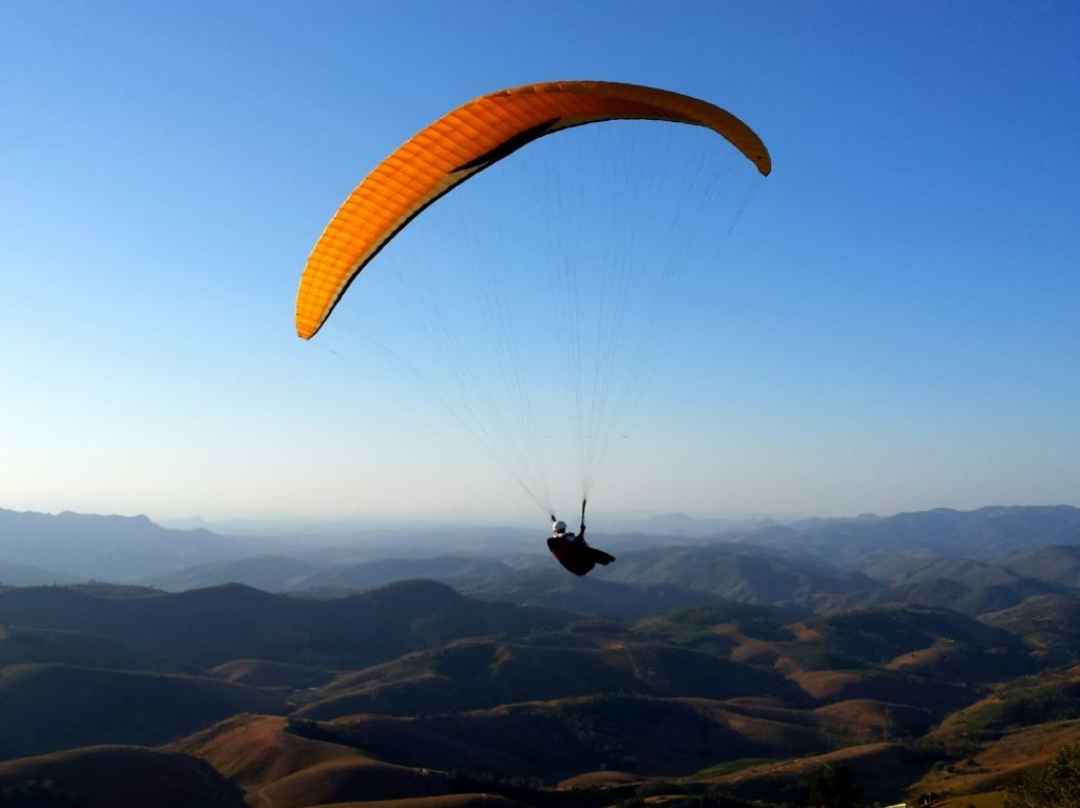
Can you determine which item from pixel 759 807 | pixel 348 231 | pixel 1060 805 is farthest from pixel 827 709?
pixel 348 231

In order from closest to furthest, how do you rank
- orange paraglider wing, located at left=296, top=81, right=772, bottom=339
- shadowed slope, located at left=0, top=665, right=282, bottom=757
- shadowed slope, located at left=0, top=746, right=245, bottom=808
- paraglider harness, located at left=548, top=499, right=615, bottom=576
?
1. orange paraglider wing, located at left=296, top=81, right=772, bottom=339
2. paraglider harness, located at left=548, top=499, right=615, bottom=576
3. shadowed slope, located at left=0, top=746, right=245, bottom=808
4. shadowed slope, located at left=0, top=665, right=282, bottom=757

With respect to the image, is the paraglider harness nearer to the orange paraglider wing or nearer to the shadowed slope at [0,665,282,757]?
the orange paraglider wing

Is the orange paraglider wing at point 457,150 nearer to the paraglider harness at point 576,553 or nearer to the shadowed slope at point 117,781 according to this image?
the paraglider harness at point 576,553

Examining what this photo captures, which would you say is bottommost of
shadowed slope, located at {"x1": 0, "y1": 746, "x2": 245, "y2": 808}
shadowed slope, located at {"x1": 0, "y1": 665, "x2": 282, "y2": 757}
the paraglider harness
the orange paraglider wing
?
shadowed slope, located at {"x1": 0, "y1": 665, "x2": 282, "y2": 757}

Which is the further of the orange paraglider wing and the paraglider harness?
the paraglider harness

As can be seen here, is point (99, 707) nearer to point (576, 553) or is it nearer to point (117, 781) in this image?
point (117, 781)

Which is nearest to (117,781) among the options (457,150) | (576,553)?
(576,553)

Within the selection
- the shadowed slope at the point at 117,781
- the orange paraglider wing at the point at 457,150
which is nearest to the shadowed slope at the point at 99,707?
the shadowed slope at the point at 117,781

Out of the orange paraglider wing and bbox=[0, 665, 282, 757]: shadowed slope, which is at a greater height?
the orange paraglider wing

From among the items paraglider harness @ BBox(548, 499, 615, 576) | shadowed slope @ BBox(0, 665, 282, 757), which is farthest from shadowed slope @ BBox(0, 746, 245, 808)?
paraglider harness @ BBox(548, 499, 615, 576)
